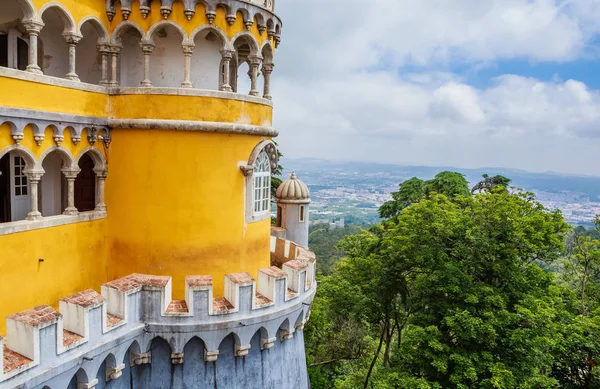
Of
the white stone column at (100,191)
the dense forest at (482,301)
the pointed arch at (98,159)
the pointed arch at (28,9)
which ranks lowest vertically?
the dense forest at (482,301)

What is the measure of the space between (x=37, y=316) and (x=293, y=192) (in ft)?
38.1

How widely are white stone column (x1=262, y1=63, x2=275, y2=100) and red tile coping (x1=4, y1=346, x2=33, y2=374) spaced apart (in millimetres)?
9730

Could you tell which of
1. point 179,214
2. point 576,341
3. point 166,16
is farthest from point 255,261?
point 576,341

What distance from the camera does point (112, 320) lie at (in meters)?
10.9

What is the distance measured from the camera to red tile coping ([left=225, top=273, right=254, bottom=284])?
1217 cm

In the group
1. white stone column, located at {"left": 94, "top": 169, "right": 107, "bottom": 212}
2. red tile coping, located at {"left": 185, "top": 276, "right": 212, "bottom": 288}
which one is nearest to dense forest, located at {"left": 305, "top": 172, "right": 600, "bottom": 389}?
red tile coping, located at {"left": 185, "top": 276, "right": 212, "bottom": 288}

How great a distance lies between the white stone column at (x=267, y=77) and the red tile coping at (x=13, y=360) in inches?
383

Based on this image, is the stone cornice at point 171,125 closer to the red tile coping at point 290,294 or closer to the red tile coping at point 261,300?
the red tile coping at point 261,300

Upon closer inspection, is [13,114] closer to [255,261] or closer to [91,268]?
[91,268]

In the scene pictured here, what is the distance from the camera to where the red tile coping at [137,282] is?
36.7 ft

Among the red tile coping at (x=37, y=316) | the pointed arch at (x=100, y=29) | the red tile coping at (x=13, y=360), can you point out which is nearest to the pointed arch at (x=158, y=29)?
the pointed arch at (x=100, y=29)

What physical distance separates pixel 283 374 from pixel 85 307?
247 inches

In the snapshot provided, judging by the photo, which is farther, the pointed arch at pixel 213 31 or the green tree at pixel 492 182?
the green tree at pixel 492 182

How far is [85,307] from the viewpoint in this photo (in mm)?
9828
